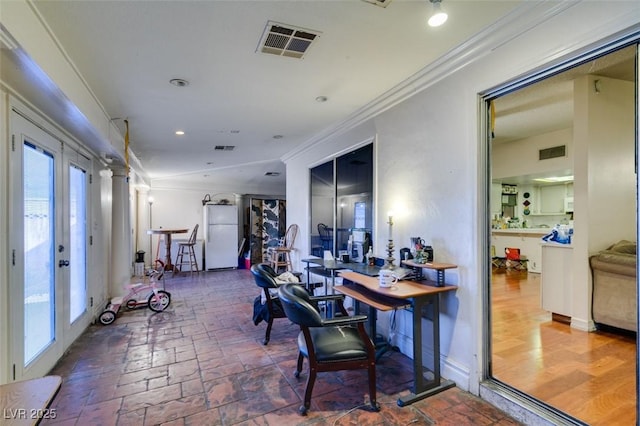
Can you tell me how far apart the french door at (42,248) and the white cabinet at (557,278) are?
5305 mm

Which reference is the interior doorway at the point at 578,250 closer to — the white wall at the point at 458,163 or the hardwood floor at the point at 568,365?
the hardwood floor at the point at 568,365

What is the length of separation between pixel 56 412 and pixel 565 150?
25.4ft

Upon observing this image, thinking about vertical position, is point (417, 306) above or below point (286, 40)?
below

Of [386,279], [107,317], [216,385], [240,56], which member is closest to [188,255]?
[107,317]

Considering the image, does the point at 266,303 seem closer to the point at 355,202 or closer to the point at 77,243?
the point at 355,202

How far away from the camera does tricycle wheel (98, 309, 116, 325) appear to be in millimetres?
4023

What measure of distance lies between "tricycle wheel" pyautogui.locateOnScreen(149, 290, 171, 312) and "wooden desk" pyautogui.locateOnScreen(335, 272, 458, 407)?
335cm

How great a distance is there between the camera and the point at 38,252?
2635 millimetres

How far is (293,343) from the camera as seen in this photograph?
134 inches

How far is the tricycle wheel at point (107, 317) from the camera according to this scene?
4023mm

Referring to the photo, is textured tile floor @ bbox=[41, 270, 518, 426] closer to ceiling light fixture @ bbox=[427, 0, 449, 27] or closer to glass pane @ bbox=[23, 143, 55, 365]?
glass pane @ bbox=[23, 143, 55, 365]

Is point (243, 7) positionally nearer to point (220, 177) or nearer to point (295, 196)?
point (295, 196)

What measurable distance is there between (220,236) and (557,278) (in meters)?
7.36

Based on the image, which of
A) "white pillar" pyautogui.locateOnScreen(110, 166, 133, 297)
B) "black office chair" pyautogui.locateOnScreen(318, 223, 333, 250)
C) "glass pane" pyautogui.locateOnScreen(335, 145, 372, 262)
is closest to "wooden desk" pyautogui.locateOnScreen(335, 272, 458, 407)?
"glass pane" pyautogui.locateOnScreen(335, 145, 372, 262)
